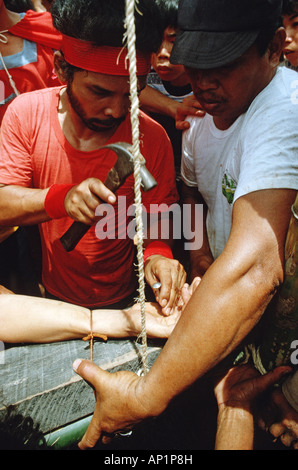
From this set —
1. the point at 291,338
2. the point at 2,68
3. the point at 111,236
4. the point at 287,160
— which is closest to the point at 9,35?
the point at 2,68

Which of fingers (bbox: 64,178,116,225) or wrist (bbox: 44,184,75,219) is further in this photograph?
wrist (bbox: 44,184,75,219)

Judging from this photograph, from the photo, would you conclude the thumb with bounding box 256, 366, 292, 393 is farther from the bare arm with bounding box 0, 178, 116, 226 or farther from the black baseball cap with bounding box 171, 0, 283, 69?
the black baseball cap with bounding box 171, 0, 283, 69

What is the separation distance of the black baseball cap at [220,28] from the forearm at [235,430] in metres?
1.54

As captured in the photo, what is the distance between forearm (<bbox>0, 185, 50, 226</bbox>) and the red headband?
2.33 ft

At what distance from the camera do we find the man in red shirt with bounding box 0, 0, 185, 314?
1642 mm

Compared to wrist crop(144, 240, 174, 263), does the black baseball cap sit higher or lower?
higher

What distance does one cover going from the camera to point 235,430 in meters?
1.41

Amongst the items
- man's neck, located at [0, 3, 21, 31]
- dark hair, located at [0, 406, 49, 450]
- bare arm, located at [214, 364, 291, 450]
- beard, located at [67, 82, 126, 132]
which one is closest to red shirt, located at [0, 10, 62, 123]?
man's neck, located at [0, 3, 21, 31]

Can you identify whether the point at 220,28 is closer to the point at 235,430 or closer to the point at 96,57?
the point at 96,57

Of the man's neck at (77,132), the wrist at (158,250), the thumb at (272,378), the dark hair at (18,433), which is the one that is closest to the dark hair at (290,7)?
the man's neck at (77,132)

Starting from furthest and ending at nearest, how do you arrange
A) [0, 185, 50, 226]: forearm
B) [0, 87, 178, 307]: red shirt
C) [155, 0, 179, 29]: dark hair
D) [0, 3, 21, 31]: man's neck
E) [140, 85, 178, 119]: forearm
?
[140, 85, 178, 119]: forearm → [0, 3, 21, 31]: man's neck → [155, 0, 179, 29]: dark hair → [0, 87, 178, 307]: red shirt → [0, 185, 50, 226]: forearm

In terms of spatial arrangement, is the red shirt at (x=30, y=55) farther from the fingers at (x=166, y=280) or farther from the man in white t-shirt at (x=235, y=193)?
the fingers at (x=166, y=280)

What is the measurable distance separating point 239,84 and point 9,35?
2.17 meters

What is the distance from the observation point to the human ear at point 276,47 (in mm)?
1478
